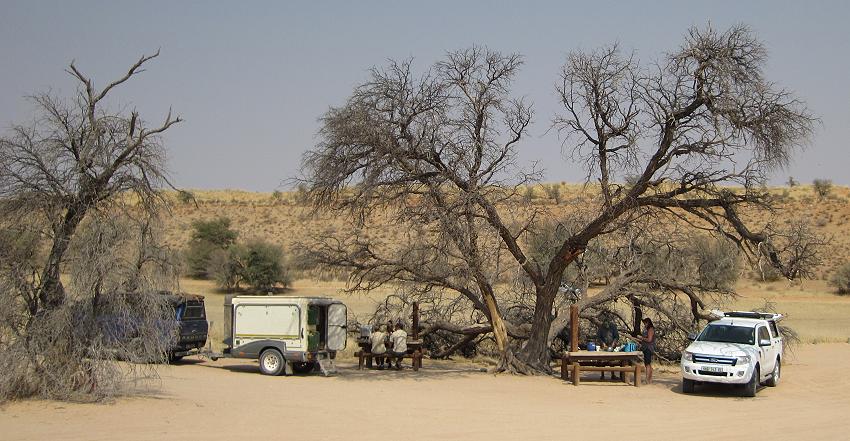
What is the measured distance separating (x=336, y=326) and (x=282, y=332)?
5.31 ft

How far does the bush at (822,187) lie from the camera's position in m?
82.5

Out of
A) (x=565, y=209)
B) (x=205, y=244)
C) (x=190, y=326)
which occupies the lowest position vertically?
(x=190, y=326)

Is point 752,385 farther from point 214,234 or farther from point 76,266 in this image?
point 214,234

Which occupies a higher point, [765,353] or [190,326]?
[190,326]

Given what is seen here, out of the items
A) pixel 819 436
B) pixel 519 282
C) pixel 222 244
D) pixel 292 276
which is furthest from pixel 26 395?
pixel 222 244

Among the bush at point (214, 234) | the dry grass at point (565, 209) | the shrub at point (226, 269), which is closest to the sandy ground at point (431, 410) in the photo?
the dry grass at point (565, 209)

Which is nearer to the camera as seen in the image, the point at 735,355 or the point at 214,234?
the point at 735,355

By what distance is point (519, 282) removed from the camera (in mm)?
25812

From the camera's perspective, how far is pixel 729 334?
2006cm

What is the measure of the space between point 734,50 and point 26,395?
15835mm

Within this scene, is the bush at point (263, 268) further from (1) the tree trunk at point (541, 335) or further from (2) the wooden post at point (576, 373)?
(2) the wooden post at point (576, 373)

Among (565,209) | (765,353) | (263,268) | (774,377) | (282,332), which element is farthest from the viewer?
(263,268)

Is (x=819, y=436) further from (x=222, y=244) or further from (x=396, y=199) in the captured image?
(x=222, y=244)

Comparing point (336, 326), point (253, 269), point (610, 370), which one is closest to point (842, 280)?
point (253, 269)
